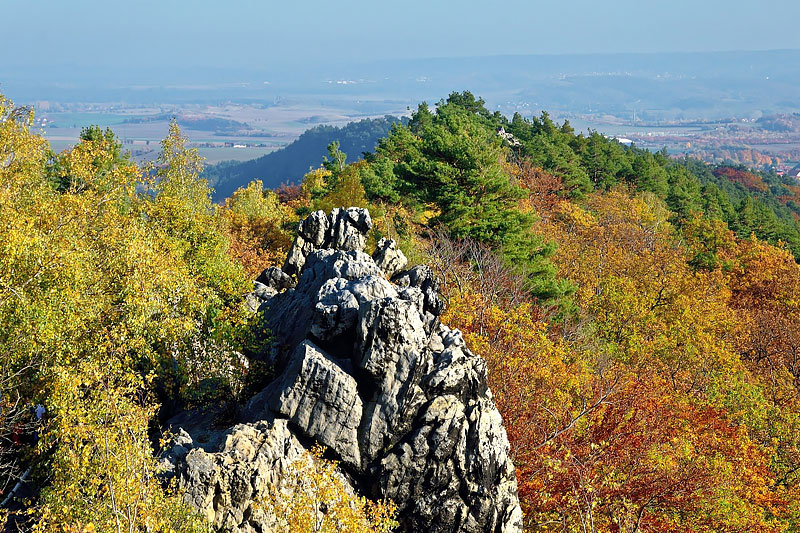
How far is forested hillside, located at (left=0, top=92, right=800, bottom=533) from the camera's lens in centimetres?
1781

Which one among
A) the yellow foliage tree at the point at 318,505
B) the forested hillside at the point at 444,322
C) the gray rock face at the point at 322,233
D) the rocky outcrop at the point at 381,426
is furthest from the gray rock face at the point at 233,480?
the gray rock face at the point at 322,233

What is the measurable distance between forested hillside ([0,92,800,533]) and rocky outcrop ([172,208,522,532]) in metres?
1.39

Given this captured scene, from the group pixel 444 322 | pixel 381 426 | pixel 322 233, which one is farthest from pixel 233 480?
pixel 322 233

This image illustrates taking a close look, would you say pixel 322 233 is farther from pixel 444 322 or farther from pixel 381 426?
pixel 381 426

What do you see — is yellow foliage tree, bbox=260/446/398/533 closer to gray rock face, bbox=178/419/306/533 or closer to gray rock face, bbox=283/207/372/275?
gray rock face, bbox=178/419/306/533

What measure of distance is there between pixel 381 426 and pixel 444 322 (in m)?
10.2

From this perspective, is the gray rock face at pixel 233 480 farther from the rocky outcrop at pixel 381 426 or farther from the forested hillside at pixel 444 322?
the forested hillside at pixel 444 322

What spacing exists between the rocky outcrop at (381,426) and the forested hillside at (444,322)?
139cm

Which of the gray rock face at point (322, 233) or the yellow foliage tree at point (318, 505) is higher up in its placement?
the gray rock face at point (322, 233)

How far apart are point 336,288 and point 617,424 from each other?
1353 centimetres

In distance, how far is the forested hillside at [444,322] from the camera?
58.4ft

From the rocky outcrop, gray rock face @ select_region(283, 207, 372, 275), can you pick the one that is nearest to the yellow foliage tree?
the rocky outcrop

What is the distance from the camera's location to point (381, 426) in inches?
765

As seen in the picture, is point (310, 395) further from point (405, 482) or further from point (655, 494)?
point (655, 494)
